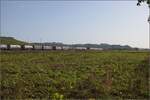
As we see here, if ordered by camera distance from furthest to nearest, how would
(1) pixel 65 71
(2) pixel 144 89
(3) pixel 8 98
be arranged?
1. (1) pixel 65 71
2. (2) pixel 144 89
3. (3) pixel 8 98

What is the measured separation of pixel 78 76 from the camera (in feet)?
73.6

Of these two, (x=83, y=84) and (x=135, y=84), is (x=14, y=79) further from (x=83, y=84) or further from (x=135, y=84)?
(x=135, y=84)

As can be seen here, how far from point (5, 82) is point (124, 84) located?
7151 millimetres

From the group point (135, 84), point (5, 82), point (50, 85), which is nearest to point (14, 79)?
point (5, 82)

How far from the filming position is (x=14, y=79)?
A: 2047 cm

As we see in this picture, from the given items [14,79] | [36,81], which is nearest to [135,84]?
[36,81]

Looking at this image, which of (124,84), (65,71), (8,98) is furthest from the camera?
(65,71)

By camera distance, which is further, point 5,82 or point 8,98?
point 5,82

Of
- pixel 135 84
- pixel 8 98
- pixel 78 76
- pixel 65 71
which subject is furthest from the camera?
pixel 65 71

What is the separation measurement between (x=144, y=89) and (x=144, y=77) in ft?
8.55

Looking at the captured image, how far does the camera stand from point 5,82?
1917cm

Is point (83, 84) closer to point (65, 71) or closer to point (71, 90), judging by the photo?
point (71, 90)

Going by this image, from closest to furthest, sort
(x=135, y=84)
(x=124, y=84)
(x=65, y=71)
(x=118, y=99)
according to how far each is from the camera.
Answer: (x=118, y=99) < (x=135, y=84) < (x=124, y=84) < (x=65, y=71)

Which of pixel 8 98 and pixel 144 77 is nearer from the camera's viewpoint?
pixel 8 98
